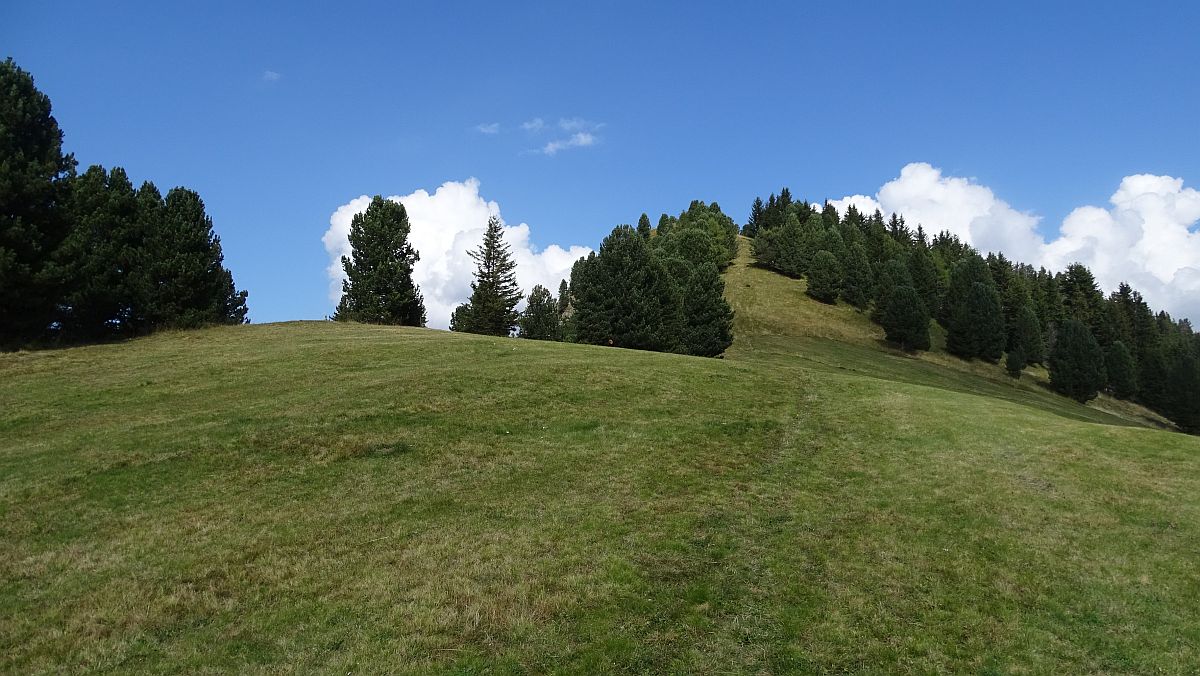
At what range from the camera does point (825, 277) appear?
420ft

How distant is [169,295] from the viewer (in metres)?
49.3

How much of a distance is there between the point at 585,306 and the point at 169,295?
1575 inches

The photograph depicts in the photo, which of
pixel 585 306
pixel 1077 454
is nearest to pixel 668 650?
pixel 1077 454

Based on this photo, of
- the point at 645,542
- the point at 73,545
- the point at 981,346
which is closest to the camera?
the point at 73,545

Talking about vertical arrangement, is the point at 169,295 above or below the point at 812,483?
above

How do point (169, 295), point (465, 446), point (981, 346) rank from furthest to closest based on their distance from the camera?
point (981, 346)
point (169, 295)
point (465, 446)

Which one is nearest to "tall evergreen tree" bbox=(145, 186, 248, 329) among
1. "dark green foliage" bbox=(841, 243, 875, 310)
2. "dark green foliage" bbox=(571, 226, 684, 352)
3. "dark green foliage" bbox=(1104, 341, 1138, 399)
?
"dark green foliage" bbox=(571, 226, 684, 352)

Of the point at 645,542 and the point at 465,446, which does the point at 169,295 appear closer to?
the point at 465,446

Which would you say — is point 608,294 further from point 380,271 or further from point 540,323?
point 540,323

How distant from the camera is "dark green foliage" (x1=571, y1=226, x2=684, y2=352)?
70.7m

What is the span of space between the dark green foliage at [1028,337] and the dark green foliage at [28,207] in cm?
13523

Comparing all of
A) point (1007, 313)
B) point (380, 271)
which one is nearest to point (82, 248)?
point (380, 271)

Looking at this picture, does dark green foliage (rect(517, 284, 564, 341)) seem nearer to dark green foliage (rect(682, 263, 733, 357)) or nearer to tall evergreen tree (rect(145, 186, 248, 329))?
dark green foliage (rect(682, 263, 733, 357))

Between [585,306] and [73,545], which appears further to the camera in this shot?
[585,306]
